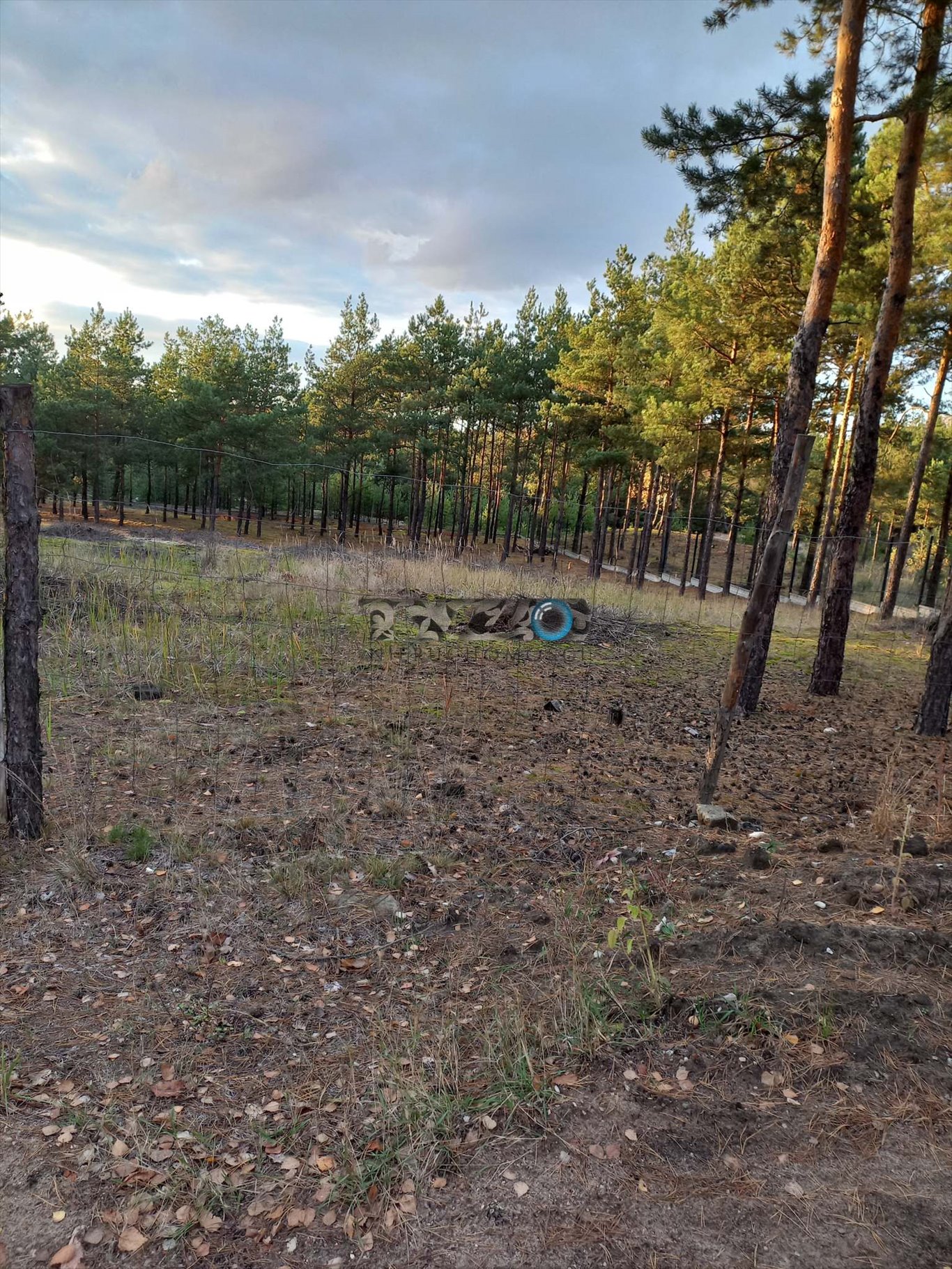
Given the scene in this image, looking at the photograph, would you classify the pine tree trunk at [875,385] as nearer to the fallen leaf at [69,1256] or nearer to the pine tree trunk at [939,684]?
the pine tree trunk at [939,684]

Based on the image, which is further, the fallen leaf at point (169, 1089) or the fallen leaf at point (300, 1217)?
the fallen leaf at point (169, 1089)

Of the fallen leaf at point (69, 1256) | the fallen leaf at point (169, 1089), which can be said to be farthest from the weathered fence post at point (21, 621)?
Answer: the fallen leaf at point (69, 1256)

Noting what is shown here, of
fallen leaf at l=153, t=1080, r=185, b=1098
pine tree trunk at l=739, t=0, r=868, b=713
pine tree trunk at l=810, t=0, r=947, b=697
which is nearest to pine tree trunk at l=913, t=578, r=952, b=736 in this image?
pine tree trunk at l=810, t=0, r=947, b=697

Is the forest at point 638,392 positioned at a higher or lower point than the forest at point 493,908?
higher

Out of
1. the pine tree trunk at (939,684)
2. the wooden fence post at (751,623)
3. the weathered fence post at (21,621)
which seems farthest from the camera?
the pine tree trunk at (939,684)

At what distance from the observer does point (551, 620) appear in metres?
11.4

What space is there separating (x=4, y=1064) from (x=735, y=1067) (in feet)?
8.93

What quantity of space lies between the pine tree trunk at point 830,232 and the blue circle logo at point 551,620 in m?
4.36

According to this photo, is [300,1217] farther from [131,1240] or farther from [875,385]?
[875,385]

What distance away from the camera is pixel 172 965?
128 inches

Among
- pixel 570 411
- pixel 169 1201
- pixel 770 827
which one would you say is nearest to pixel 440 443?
pixel 570 411

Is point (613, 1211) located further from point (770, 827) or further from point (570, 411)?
point (570, 411)

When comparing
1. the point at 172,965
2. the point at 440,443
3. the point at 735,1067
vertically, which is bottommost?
the point at 172,965

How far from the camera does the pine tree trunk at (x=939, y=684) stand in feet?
23.3
